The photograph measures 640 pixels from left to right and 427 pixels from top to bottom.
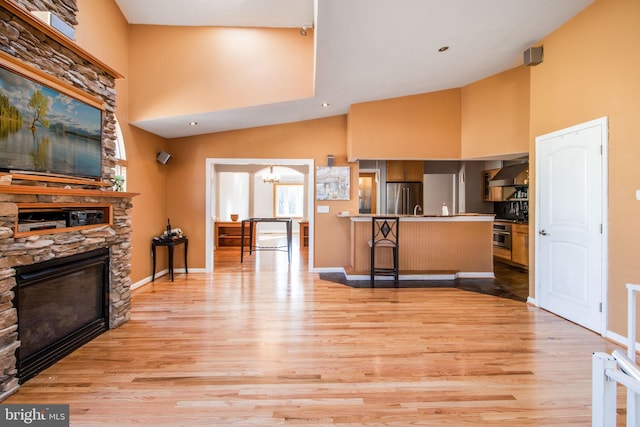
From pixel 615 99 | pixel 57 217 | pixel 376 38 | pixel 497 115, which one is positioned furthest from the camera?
pixel 497 115

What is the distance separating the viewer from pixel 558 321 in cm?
338

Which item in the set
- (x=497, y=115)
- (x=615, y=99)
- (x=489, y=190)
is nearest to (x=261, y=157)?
(x=497, y=115)

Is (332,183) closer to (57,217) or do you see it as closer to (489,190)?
(489,190)

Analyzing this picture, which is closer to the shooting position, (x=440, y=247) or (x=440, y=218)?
(x=440, y=218)

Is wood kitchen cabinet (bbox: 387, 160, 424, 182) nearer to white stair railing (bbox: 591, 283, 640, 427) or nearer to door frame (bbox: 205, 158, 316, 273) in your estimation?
door frame (bbox: 205, 158, 316, 273)

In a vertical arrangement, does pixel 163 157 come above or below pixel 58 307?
above

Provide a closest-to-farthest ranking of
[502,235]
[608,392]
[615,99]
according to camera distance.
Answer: [608,392] < [615,99] < [502,235]

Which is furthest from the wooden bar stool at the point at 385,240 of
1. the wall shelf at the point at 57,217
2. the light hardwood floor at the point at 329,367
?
the wall shelf at the point at 57,217

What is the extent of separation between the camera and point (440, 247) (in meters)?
5.45

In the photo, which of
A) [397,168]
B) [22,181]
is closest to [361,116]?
[397,168]

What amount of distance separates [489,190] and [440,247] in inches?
96.5

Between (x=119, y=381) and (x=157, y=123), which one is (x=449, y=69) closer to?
(x=157, y=123)

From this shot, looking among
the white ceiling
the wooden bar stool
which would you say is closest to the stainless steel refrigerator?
the wooden bar stool

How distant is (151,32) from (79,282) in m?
3.67
